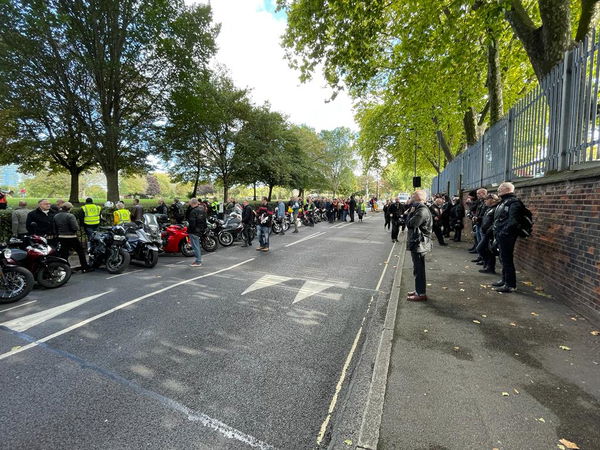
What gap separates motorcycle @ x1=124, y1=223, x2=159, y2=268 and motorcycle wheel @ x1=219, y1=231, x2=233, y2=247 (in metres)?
3.77

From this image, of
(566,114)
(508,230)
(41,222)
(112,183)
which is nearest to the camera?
(566,114)

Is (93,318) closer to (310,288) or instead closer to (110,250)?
(310,288)

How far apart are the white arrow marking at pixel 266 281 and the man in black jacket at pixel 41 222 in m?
5.00

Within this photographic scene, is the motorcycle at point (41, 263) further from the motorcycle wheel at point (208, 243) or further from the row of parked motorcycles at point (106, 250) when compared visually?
the motorcycle wheel at point (208, 243)

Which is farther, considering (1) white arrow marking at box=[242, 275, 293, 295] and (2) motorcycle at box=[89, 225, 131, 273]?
(2) motorcycle at box=[89, 225, 131, 273]

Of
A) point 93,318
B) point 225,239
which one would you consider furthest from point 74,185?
point 93,318

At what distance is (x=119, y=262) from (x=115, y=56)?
10644 millimetres

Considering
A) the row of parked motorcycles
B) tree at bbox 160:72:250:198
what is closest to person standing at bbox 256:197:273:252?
the row of parked motorcycles

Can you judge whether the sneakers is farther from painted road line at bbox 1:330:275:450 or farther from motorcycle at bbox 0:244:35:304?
motorcycle at bbox 0:244:35:304

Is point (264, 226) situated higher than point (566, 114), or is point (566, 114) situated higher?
point (566, 114)

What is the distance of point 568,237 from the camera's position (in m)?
4.66

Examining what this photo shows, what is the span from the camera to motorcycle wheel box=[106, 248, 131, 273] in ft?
25.5

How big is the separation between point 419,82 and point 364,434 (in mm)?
10659

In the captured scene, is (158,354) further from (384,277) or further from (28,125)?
(28,125)
